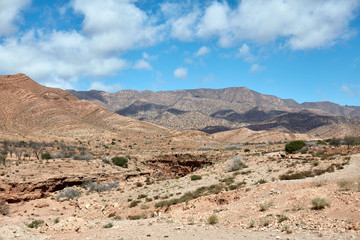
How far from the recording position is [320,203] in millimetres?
9297

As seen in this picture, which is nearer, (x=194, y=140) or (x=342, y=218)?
(x=342, y=218)

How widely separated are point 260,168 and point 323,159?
450cm

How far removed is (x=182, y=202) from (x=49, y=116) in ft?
191

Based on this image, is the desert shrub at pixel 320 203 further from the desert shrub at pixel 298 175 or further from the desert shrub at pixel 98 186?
the desert shrub at pixel 98 186

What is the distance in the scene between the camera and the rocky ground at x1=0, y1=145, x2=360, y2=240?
917 centimetres

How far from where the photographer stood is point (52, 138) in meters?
48.0

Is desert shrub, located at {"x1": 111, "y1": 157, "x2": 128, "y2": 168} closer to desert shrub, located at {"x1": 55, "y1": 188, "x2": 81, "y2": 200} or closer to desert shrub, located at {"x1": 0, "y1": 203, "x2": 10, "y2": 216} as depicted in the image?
desert shrub, located at {"x1": 55, "y1": 188, "x2": 81, "y2": 200}

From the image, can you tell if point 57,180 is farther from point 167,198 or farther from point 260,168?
point 260,168

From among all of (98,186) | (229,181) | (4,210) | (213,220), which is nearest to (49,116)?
(98,186)

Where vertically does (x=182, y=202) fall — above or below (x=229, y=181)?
below

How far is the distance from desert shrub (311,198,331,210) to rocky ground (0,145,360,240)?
50mm

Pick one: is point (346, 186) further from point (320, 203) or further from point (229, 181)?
point (229, 181)

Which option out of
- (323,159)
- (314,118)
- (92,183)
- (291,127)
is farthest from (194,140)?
(314,118)

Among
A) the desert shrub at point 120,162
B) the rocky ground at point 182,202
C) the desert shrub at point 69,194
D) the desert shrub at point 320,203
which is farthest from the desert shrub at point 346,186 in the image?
the desert shrub at point 120,162
